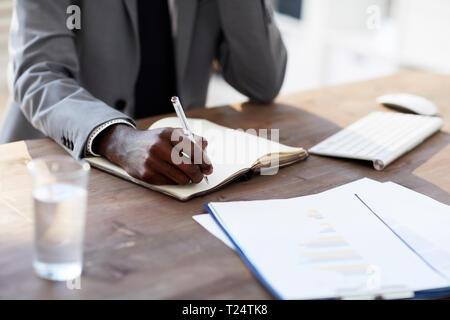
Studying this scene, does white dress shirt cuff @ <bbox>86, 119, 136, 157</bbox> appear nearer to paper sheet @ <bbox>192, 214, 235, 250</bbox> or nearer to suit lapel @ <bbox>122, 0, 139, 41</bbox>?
paper sheet @ <bbox>192, 214, 235, 250</bbox>

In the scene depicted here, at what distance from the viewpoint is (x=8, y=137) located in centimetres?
145

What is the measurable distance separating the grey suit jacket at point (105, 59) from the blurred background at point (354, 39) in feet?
5.20

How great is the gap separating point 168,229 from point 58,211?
0.20 metres

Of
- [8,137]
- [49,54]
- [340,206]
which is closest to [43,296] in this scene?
[340,206]

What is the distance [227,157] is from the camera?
3.54 feet

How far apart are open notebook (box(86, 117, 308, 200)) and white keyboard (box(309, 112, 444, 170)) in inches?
3.6

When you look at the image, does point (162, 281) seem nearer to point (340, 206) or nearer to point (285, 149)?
point (340, 206)

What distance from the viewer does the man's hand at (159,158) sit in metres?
0.95

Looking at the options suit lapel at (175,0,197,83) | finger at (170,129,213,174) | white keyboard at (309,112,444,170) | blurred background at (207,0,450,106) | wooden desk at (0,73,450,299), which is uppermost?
suit lapel at (175,0,197,83)

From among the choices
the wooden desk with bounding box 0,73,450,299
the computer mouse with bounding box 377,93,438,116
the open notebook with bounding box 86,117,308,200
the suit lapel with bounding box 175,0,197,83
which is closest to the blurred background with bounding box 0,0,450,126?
the computer mouse with bounding box 377,93,438,116

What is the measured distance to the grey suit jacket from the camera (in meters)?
1.17

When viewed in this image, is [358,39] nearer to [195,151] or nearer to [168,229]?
[195,151]

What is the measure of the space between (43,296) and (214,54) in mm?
1146

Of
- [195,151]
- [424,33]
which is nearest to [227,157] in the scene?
[195,151]
